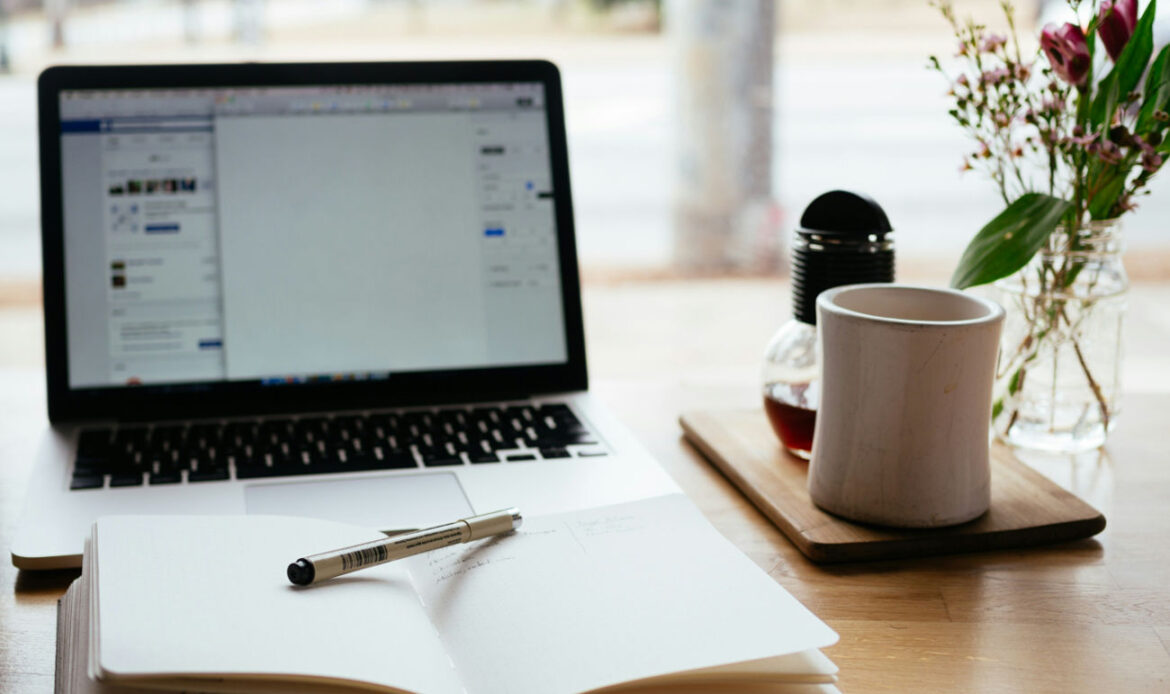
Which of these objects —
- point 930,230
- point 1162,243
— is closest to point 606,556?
point 930,230

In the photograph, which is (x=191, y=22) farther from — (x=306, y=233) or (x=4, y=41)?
(x=306, y=233)

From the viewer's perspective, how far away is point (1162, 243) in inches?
193

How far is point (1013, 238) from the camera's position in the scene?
79cm

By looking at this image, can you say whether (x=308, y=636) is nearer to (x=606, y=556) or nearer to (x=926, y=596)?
(x=606, y=556)

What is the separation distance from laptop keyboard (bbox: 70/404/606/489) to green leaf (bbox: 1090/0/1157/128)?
17.6 inches

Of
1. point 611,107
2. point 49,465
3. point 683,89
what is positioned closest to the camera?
point 49,465

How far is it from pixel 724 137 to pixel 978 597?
3607 mm

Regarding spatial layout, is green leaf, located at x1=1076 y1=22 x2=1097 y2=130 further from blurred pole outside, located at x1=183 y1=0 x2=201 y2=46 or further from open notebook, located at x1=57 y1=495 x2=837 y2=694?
blurred pole outside, located at x1=183 y1=0 x2=201 y2=46

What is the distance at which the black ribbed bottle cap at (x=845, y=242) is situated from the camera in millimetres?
804

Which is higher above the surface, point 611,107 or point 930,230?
point 611,107

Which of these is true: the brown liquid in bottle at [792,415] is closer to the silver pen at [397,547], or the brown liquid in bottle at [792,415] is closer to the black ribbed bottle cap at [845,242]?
the black ribbed bottle cap at [845,242]

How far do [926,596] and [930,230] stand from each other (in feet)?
14.5

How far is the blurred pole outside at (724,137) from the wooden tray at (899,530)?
3345mm

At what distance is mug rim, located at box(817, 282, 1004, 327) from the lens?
661mm
